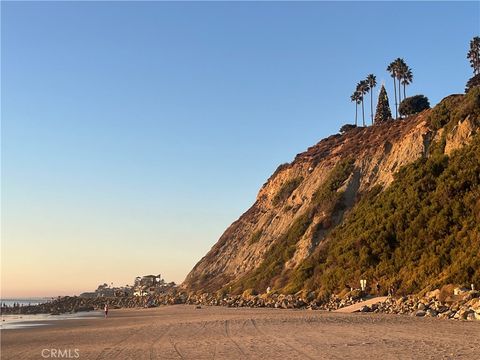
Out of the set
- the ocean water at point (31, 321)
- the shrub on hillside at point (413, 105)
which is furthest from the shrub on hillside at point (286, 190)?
the ocean water at point (31, 321)

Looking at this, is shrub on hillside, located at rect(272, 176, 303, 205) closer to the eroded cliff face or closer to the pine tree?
the eroded cliff face

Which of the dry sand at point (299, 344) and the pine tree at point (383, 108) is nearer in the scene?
the dry sand at point (299, 344)

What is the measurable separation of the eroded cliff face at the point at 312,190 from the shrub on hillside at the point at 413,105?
31.4 feet

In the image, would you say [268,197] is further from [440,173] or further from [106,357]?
[106,357]

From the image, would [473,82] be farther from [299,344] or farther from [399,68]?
[299,344]

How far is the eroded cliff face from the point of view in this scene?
5556 centimetres

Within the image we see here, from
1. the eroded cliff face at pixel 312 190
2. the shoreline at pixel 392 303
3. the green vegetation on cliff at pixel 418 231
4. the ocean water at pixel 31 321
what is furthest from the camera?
the eroded cliff face at pixel 312 190

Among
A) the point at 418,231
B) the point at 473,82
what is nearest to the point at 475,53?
the point at 473,82

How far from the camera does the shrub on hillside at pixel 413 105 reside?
80438 mm

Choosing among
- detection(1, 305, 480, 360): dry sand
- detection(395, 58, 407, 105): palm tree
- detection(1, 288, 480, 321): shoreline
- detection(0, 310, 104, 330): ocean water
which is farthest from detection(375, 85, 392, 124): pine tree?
detection(1, 305, 480, 360): dry sand

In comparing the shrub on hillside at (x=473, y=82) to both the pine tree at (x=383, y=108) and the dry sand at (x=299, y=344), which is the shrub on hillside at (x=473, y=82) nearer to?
the pine tree at (x=383, y=108)

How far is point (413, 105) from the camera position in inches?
3167

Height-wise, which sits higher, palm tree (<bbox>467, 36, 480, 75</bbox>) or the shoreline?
palm tree (<bbox>467, 36, 480, 75</bbox>)

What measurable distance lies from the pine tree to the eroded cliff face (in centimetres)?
1328
